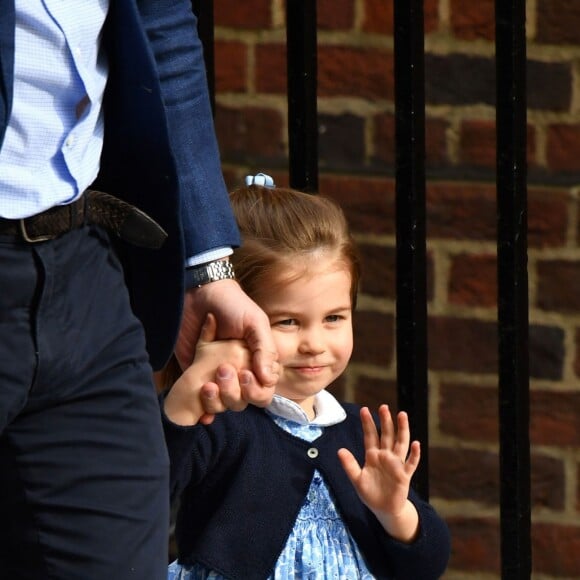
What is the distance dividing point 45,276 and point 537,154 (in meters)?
1.79

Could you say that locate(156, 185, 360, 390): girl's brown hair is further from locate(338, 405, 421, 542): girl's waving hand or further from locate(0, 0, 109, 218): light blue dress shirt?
locate(0, 0, 109, 218): light blue dress shirt

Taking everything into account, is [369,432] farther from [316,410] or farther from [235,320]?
[235,320]

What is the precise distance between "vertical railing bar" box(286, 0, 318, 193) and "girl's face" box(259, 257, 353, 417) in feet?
0.55

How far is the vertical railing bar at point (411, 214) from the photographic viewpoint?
6.89 feet

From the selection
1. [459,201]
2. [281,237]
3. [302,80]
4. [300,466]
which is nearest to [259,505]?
[300,466]

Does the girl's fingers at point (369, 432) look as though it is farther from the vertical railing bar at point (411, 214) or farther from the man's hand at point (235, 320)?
the man's hand at point (235, 320)

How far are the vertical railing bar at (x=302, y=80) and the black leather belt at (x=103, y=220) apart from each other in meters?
0.48

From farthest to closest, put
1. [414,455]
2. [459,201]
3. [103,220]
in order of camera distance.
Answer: [459,201], [414,455], [103,220]

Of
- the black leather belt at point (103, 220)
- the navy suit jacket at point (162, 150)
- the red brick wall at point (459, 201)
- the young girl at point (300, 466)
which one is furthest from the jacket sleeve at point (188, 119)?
the red brick wall at point (459, 201)

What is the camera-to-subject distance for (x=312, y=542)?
2.18 metres

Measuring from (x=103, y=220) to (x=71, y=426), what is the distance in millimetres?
227

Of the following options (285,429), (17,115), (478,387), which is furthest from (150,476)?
(478,387)

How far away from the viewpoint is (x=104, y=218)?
169 centimetres

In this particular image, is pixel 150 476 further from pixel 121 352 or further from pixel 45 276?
pixel 45 276
